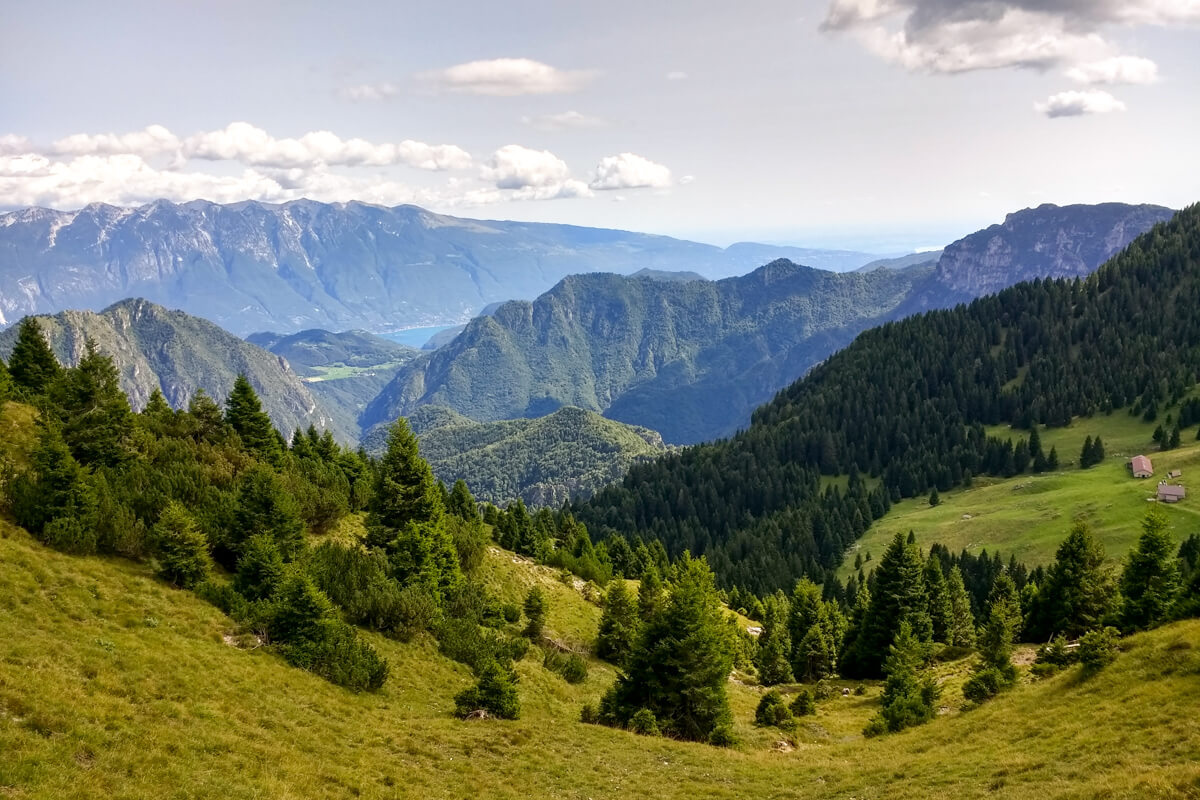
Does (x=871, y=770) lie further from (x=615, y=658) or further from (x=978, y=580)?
(x=978, y=580)

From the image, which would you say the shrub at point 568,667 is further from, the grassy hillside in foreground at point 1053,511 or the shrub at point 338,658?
the grassy hillside in foreground at point 1053,511

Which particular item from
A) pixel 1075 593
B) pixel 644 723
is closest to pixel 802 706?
pixel 644 723

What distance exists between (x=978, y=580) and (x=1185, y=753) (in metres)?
111

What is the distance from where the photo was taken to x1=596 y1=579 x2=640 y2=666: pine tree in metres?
63.1

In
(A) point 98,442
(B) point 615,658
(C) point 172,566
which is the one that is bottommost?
(B) point 615,658

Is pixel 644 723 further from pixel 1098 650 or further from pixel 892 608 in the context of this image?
pixel 892 608

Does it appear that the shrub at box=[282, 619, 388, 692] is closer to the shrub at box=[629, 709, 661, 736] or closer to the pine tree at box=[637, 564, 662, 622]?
the shrub at box=[629, 709, 661, 736]

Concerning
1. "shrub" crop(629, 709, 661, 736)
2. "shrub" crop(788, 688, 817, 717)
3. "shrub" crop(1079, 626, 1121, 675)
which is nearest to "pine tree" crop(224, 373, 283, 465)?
"shrub" crop(629, 709, 661, 736)

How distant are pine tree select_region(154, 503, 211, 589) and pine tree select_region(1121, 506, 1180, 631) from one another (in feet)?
197

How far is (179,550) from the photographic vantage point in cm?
3950

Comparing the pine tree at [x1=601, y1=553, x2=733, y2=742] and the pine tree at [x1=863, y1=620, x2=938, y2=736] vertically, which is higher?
the pine tree at [x1=601, y1=553, x2=733, y2=742]

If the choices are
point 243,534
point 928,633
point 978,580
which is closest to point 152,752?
point 243,534

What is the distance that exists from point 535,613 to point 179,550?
30675 millimetres

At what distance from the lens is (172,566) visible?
39219 mm
